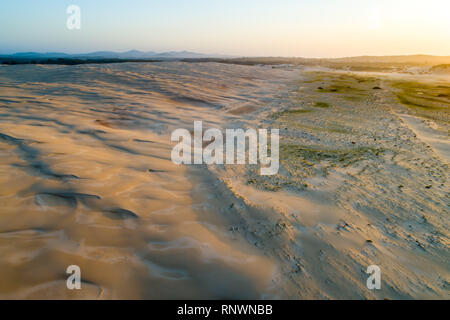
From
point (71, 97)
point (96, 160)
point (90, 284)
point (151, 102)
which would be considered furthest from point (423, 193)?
point (71, 97)

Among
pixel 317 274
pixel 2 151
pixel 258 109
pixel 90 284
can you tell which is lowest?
pixel 317 274

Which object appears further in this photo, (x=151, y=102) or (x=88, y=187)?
(x=151, y=102)

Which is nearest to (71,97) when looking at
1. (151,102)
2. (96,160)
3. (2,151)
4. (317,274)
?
(151,102)

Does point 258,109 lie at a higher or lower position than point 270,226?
higher

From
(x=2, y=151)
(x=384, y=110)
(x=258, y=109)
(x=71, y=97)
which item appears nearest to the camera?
(x=2, y=151)

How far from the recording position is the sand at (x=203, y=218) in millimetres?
1711

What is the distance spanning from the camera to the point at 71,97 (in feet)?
22.6

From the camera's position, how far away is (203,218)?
2.48 metres

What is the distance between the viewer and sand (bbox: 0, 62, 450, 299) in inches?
67.4
